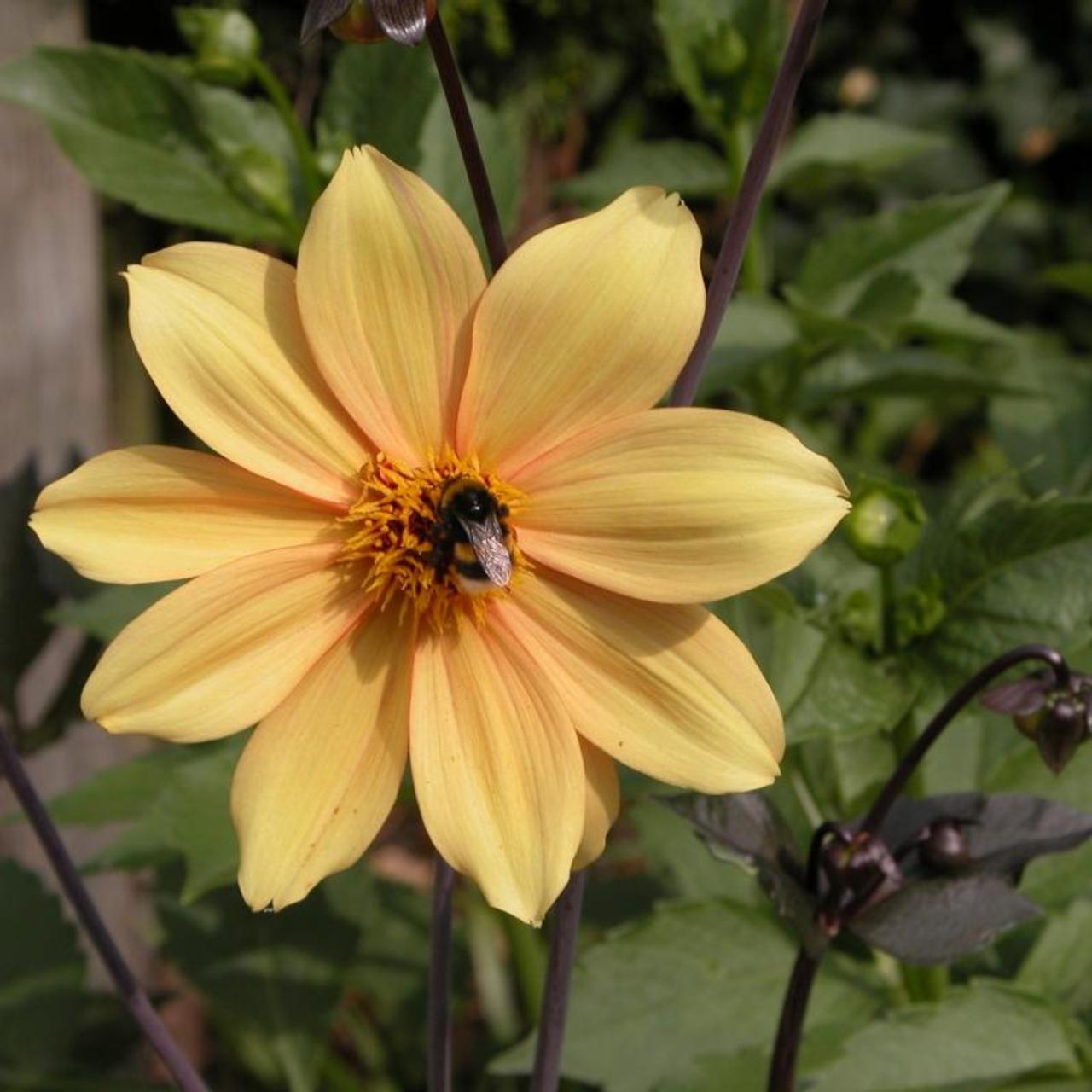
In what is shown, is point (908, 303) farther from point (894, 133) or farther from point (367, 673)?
point (367, 673)

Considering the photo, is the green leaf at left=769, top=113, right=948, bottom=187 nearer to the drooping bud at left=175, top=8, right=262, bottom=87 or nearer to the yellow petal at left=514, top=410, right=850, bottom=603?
the drooping bud at left=175, top=8, right=262, bottom=87

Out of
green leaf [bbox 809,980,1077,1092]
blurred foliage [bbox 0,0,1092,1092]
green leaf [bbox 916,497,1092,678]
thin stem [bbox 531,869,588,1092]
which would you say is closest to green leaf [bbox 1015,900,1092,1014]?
blurred foliage [bbox 0,0,1092,1092]

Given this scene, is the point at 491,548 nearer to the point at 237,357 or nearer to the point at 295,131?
the point at 237,357

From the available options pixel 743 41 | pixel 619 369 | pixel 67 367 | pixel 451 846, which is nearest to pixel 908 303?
pixel 743 41

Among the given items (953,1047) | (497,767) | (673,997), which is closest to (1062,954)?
(953,1047)

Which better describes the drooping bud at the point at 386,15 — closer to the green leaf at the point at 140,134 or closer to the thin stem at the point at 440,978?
the thin stem at the point at 440,978
